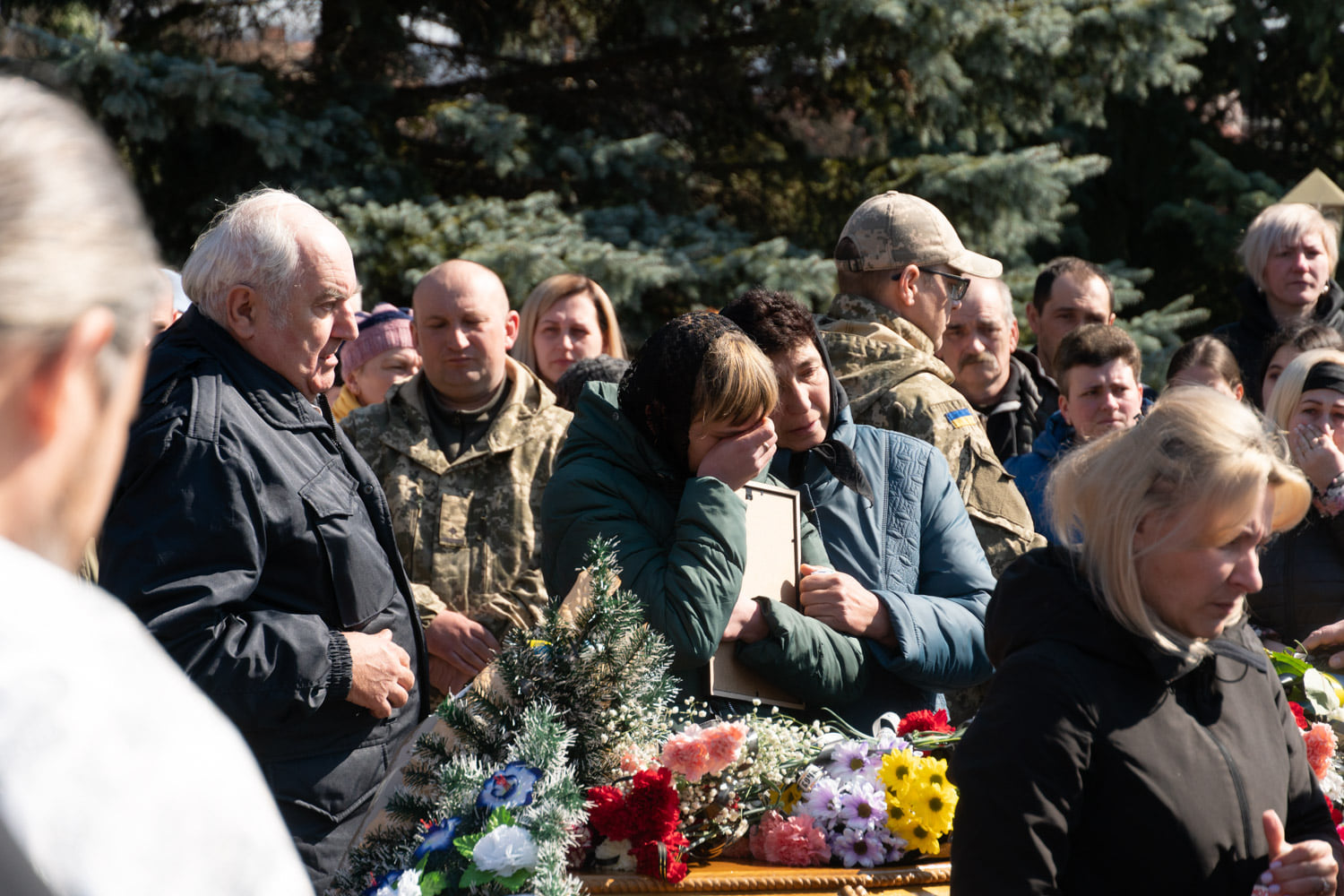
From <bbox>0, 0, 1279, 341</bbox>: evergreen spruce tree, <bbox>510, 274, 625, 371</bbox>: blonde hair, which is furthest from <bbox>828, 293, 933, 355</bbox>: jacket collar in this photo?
<bbox>0, 0, 1279, 341</bbox>: evergreen spruce tree

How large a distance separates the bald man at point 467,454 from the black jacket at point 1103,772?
2.00 metres

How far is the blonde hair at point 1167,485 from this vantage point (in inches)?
82.7

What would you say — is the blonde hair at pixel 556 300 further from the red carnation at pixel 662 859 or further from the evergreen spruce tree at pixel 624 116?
the red carnation at pixel 662 859

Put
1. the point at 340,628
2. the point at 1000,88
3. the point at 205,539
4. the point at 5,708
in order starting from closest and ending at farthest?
the point at 5,708, the point at 205,539, the point at 340,628, the point at 1000,88

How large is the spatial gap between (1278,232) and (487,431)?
3.72 meters

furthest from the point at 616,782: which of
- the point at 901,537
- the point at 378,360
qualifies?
the point at 378,360

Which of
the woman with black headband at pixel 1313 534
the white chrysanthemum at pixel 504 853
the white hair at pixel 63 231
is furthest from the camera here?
the woman with black headband at pixel 1313 534

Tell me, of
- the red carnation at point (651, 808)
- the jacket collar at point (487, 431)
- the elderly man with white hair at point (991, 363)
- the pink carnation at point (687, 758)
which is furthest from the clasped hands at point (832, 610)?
the elderly man with white hair at point (991, 363)

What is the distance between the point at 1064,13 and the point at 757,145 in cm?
252

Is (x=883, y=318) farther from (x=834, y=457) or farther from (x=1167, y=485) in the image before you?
(x=1167, y=485)

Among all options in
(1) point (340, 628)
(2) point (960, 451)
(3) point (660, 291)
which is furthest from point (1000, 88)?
(1) point (340, 628)

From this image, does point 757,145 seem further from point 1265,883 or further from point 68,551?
point 68,551

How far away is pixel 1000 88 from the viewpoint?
9703 millimetres

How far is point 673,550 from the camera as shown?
2.75 metres
